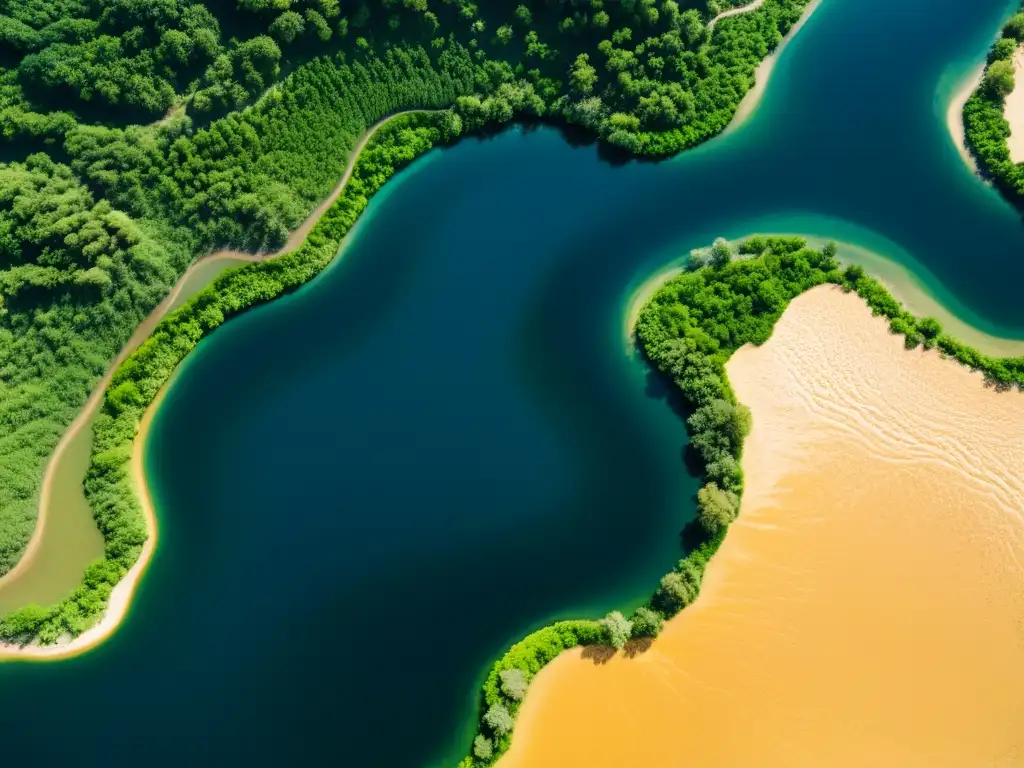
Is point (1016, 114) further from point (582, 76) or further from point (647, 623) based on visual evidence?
point (647, 623)

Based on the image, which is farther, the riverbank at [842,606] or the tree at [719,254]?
the tree at [719,254]

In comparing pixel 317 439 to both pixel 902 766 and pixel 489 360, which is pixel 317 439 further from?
pixel 902 766

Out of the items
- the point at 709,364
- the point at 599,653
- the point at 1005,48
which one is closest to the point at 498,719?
the point at 599,653

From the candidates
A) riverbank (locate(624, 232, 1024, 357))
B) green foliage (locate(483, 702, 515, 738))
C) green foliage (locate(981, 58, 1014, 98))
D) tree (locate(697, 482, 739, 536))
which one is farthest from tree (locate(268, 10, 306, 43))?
green foliage (locate(981, 58, 1014, 98))

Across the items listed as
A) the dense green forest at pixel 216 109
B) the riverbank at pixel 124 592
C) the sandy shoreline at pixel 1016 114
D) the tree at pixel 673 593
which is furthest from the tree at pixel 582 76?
the riverbank at pixel 124 592

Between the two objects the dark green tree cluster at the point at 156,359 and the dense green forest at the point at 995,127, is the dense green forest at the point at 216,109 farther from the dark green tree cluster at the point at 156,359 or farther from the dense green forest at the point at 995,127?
the dense green forest at the point at 995,127

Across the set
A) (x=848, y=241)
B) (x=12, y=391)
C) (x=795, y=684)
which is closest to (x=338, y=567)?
(x=12, y=391)

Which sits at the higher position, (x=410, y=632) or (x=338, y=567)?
(x=338, y=567)

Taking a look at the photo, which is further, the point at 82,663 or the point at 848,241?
the point at 848,241
